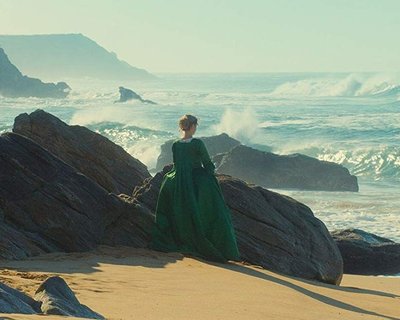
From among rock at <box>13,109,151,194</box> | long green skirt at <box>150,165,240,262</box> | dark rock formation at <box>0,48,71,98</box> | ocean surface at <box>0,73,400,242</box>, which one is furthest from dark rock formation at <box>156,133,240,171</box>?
dark rock formation at <box>0,48,71,98</box>

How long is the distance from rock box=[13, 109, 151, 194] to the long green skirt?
266 centimetres

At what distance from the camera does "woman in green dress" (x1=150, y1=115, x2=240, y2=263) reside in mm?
11078

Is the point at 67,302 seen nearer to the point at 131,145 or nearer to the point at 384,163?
the point at 384,163

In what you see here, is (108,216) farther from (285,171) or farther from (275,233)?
(285,171)

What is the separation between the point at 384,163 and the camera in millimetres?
43344

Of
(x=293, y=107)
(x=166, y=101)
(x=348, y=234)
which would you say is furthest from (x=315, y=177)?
(x=166, y=101)

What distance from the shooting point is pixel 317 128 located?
2441 inches

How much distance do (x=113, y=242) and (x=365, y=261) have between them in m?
5.67

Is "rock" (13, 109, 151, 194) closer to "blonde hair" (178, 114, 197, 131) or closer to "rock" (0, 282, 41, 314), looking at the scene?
"blonde hair" (178, 114, 197, 131)

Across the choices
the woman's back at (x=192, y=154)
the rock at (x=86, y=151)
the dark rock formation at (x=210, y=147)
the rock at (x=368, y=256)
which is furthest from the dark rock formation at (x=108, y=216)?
the dark rock formation at (x=210, y=147)

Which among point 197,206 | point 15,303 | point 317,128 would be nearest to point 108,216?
point 197,206

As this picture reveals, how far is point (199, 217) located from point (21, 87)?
117 meters

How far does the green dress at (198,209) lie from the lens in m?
11.1

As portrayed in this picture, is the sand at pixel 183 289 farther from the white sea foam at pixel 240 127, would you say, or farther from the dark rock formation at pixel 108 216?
the white sea foam at pixel 240 127
